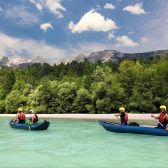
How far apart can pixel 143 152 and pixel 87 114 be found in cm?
4634

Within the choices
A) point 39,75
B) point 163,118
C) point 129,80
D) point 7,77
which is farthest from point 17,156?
point 39,75

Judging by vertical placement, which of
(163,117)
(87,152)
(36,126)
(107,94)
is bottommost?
(87,152)

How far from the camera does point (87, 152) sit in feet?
74.6

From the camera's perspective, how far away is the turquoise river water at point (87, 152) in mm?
18781

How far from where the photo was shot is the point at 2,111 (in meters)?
95.6

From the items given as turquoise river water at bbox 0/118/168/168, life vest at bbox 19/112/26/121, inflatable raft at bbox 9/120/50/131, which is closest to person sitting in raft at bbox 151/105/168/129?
turquoise river water at bbox 0/118/168/168

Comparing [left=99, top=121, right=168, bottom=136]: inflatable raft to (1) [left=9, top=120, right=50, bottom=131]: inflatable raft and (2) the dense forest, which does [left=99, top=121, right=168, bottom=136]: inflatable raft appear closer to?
(1) [left=9, top=120, right=50, bottom=131]: inflatable raft

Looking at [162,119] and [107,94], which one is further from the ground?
[107,94]

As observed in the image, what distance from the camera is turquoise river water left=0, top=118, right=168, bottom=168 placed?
18.8 metres

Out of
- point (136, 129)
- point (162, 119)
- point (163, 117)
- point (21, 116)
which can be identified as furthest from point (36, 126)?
point (163, 117)

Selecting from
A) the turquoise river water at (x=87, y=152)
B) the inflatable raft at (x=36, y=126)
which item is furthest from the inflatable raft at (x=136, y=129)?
the inflatable raft at (x=36, y=126)

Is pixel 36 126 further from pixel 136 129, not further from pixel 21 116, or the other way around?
pixel 136 129

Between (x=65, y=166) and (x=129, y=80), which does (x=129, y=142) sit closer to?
(x=65, y=166)

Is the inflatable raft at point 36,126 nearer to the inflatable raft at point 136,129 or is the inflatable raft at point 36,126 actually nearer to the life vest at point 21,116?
the life vest at point 21,116
